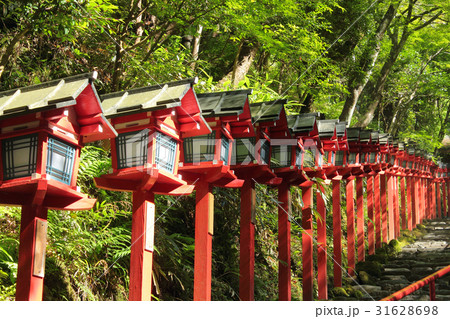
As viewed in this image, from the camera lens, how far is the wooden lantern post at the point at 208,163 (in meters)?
5.55

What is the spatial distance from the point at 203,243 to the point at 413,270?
953cm

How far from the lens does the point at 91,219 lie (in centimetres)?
696

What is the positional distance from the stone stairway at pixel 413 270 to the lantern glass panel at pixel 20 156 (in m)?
6.69

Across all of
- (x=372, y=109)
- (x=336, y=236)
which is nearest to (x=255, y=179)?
(x=336, y=236)

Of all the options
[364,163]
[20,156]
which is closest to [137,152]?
[20,156]

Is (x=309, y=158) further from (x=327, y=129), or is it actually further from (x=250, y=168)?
(x=250, y=168)

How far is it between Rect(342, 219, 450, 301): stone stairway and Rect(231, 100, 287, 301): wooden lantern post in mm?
3297

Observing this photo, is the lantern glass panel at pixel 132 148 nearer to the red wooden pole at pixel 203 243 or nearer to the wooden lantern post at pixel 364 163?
the red wooden pole at pixel 203 243

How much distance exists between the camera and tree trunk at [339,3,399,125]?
52.6ft

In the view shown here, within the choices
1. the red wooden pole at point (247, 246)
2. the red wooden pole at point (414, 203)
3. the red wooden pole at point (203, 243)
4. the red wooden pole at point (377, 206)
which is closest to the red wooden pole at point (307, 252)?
the red wooden pole at point (247, 246)

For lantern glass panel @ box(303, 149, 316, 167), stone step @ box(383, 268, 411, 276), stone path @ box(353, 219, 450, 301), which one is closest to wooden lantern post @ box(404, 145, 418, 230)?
stone path @ box(353, 219, 450, 301)

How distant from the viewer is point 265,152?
7238 mm

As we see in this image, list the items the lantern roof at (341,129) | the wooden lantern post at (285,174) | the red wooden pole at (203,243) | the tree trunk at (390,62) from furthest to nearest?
the tree trunk at (390,62) < the lantern roof at (341,129) < the wooden lantern post at (285,174) < the red wooden pole at (203,243)

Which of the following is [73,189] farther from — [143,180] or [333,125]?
[333,125]
